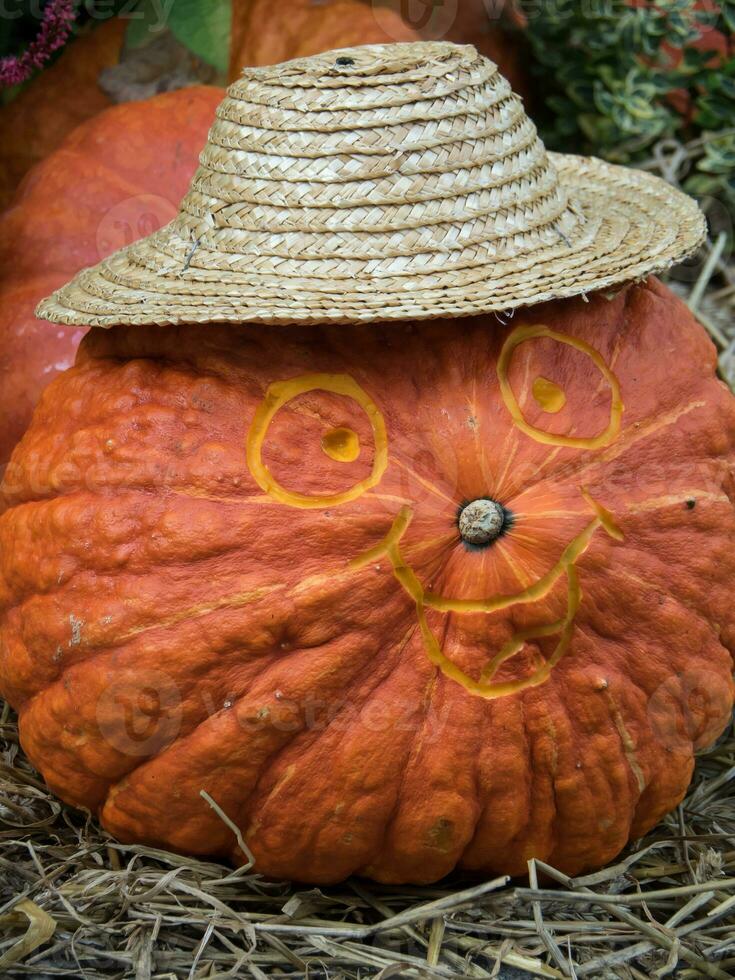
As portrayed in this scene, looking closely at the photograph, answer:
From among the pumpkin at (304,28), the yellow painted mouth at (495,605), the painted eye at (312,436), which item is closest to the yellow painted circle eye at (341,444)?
the painted eye at (312,436)

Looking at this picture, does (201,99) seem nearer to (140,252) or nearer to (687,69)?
(140,252)

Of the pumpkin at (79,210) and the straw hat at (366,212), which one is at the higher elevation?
the straw hat at (366,212)

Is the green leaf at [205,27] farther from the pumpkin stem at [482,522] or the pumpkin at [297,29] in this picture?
the pumpkin stem at [482,522]

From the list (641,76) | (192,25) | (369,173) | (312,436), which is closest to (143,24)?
(192,25)

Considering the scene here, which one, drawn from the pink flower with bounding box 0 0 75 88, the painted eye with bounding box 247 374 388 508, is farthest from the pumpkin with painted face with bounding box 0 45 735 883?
the pink flower with bounding box 0 0 75 88

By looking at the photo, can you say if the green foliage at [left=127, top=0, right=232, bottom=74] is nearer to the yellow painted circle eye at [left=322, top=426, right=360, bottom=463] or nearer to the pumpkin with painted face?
the pumpkin with painted face

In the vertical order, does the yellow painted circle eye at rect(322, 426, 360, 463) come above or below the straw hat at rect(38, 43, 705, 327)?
below

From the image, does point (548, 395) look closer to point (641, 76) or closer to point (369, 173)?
point (369, 173)
